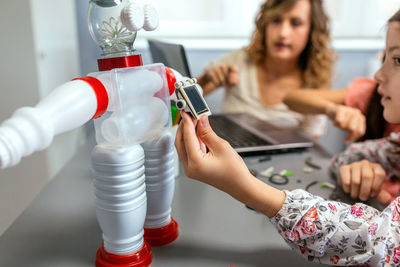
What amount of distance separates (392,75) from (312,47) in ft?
2.50

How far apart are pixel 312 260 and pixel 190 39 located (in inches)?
46.7

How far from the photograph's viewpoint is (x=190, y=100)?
1.17 ft

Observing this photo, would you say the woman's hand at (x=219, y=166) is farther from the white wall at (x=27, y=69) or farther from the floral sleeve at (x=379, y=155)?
the white wall at (x=27, y=69)

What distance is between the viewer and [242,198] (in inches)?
14.2

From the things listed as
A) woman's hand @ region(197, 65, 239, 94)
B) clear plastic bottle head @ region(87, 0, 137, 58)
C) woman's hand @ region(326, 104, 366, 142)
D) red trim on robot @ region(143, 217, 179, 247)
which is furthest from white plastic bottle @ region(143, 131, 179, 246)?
woman's hand @ region(197, 65, 239, 94)

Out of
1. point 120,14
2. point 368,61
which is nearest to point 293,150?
point 120,14

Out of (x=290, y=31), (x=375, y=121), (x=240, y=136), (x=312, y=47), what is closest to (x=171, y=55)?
(x=240, y=136)

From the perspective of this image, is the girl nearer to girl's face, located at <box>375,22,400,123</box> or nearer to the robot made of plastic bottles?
the robot made of plastic bottles

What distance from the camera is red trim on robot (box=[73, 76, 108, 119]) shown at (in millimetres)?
314

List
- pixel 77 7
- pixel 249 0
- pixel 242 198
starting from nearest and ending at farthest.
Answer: pixel 242 198 < pixel 77 7 < pixel 249 0

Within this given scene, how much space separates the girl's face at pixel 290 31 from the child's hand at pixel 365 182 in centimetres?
67

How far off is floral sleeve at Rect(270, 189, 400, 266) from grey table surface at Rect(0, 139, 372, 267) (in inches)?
1.7

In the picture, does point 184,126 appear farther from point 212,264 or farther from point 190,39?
point 190,39

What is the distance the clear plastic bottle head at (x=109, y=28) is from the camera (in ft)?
1.16
